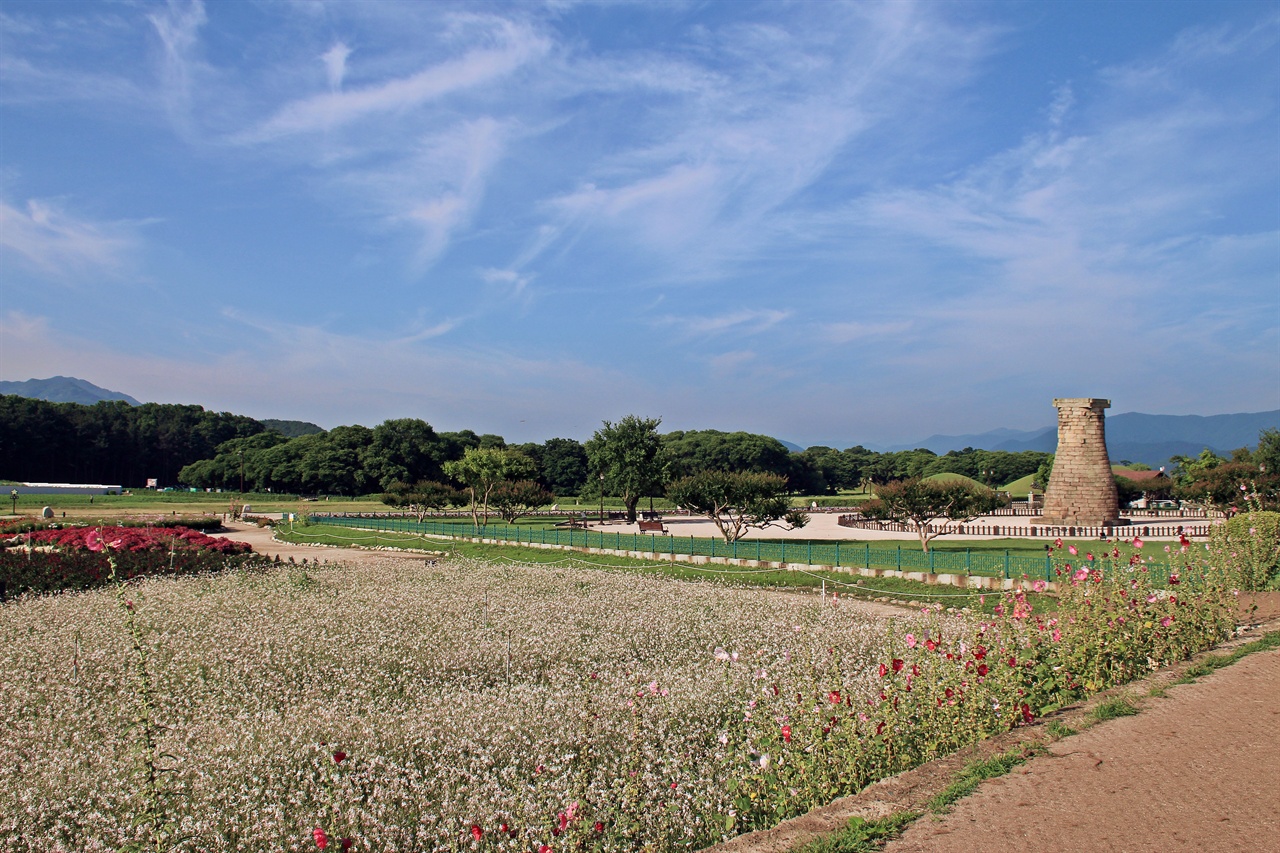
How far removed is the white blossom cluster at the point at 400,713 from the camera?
211 inches

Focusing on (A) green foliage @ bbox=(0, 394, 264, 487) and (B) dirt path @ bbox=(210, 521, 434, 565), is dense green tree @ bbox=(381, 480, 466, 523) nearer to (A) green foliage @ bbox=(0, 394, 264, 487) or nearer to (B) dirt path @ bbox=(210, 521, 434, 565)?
(B) dirt path @ bbox=(210, 521, 434, 565)

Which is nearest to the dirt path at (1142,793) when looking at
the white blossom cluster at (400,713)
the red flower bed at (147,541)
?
the white blossom cluster at (400,713)

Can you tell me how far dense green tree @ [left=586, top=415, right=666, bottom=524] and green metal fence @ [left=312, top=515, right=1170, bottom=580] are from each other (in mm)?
12461

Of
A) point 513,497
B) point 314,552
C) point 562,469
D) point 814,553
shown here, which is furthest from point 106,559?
point 562,469

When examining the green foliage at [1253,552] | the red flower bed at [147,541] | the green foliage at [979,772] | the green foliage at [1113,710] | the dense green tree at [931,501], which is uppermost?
the dense green tree at [931,501]

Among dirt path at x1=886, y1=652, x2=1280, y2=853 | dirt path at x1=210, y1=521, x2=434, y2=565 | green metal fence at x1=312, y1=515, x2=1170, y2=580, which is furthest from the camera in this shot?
dirt path at x1=210, y1=521, x2=434, y2=565

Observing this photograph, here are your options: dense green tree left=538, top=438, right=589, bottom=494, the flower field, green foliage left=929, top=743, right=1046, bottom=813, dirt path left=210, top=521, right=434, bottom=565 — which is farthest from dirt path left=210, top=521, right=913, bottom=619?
dense green tree left=538, top=438, right=589, bottom=494

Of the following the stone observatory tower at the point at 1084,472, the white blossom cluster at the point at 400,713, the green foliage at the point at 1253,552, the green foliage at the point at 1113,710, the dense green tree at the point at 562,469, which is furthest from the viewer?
the dense green tree at the point at 562,469

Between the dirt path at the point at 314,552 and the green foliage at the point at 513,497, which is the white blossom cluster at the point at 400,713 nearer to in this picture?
the dirt path at the point at 314,552

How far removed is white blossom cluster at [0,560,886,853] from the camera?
211 inches

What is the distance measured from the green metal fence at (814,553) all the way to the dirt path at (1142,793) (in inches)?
369

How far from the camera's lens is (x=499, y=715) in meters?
7.45

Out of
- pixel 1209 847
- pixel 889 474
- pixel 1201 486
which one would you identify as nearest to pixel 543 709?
pixel 1209 847

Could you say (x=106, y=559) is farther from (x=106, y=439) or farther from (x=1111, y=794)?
(x=106, y=439)
